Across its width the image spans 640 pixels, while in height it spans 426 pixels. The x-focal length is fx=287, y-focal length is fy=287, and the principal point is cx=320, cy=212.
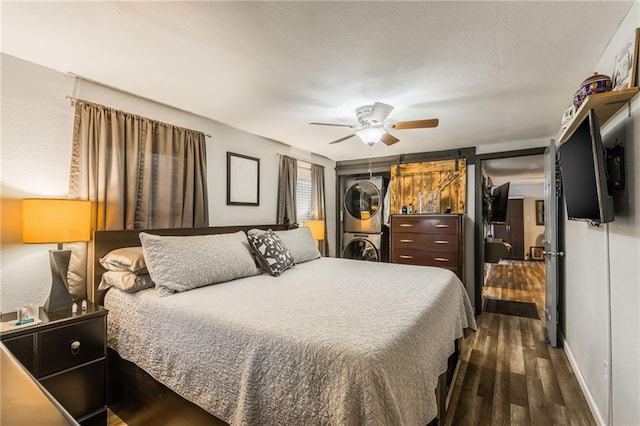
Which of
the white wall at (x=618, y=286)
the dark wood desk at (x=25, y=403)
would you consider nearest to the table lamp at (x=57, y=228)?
the dark wood desk at (x=25, y=403)

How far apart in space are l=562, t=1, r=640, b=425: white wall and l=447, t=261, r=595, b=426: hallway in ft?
0.62

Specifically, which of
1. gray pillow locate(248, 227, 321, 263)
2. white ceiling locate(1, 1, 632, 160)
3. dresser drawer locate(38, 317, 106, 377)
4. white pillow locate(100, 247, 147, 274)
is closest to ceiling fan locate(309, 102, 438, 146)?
white ceiling locate(1, 1, 632, 160)

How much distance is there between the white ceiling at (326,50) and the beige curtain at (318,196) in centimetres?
204

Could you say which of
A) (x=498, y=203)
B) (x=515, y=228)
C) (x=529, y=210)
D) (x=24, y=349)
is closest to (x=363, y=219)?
(x=498, y=203)

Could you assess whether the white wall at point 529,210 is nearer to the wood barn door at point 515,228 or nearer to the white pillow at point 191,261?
the wood barn door at point 515,228

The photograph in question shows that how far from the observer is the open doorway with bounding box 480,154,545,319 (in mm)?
4480

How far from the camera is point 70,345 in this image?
1.73 m

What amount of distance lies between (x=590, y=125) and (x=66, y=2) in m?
2.67

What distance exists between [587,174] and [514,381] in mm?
1782

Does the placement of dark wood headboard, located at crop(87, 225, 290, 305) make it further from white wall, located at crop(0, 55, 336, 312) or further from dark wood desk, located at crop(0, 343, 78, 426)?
dark wood desk, located at crop(0, 343, 78, 426)

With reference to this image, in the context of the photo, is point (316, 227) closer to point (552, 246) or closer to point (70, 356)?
point (552, 246)

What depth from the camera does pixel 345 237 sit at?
5.42 metres

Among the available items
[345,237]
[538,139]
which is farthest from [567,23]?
[345,237]

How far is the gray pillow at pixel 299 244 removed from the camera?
10.2 ft
